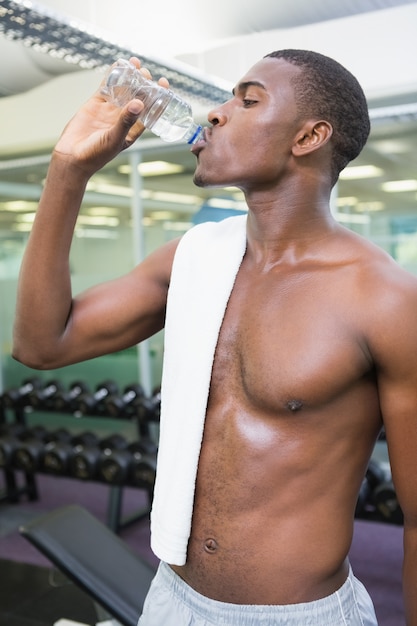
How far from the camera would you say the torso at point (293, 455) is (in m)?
1.00

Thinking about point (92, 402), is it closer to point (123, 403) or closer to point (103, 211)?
point (123, 403)

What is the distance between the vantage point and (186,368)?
3.60 ft

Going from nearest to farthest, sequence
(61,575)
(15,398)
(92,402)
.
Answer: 1. (61,575)
2. (92,402)
3. (15,398)

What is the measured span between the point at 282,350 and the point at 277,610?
409 mm

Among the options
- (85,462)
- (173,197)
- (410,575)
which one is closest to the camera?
(410,575)

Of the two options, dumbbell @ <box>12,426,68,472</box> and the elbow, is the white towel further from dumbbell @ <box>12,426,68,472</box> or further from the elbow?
dumbbell @ <box>12,426,68,472</box>

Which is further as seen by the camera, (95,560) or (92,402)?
(92,402)

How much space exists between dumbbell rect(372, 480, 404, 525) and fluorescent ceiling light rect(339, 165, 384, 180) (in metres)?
2.35

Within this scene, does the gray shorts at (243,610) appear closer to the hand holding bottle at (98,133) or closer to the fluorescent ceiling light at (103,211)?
the hand holding bottle at (98,133)

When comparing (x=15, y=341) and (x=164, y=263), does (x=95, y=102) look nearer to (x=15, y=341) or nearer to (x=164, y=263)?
(x=164, y=263)

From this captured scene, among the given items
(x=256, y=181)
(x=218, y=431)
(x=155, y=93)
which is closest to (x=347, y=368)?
(x=218, y=431)

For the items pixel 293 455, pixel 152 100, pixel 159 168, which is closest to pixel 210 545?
pixel 293 455

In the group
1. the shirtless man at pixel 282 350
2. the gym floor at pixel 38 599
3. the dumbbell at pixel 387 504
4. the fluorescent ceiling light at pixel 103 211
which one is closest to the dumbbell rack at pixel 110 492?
the gym floor at pixel 38 599

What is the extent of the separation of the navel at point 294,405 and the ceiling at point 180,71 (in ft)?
5.74
